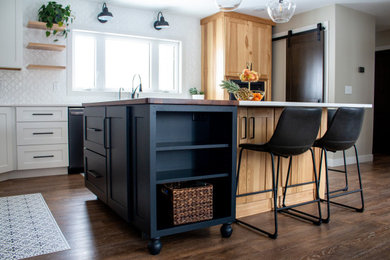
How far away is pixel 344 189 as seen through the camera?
10.9ft

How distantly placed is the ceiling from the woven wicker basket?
3.48m

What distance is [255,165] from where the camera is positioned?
Answer: 2.54 m

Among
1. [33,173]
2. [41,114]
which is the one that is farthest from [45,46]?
[33,173]

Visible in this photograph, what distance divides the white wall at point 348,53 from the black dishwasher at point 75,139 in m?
3.44

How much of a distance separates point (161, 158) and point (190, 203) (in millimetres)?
353

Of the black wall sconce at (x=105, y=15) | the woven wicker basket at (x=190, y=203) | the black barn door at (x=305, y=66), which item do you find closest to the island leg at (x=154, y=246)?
the woven wicker basket at (x=190, y=203)

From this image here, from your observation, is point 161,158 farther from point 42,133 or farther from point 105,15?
point 105,15

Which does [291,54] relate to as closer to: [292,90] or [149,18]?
[292,90]

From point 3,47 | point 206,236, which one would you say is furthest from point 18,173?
point 206,236

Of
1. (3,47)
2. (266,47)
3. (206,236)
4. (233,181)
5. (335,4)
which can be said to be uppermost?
(335,4)

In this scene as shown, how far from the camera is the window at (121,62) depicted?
481 centimetres

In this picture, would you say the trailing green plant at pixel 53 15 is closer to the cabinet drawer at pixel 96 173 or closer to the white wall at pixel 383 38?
the cabinet drawer at pixel 96 173

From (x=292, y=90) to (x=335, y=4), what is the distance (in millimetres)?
1415

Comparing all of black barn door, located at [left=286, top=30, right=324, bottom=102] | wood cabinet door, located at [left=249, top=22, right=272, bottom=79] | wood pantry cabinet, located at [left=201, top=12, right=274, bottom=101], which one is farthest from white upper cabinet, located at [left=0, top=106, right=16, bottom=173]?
black barn door, located at [left=286, top=30, right=324, bottom=102]
